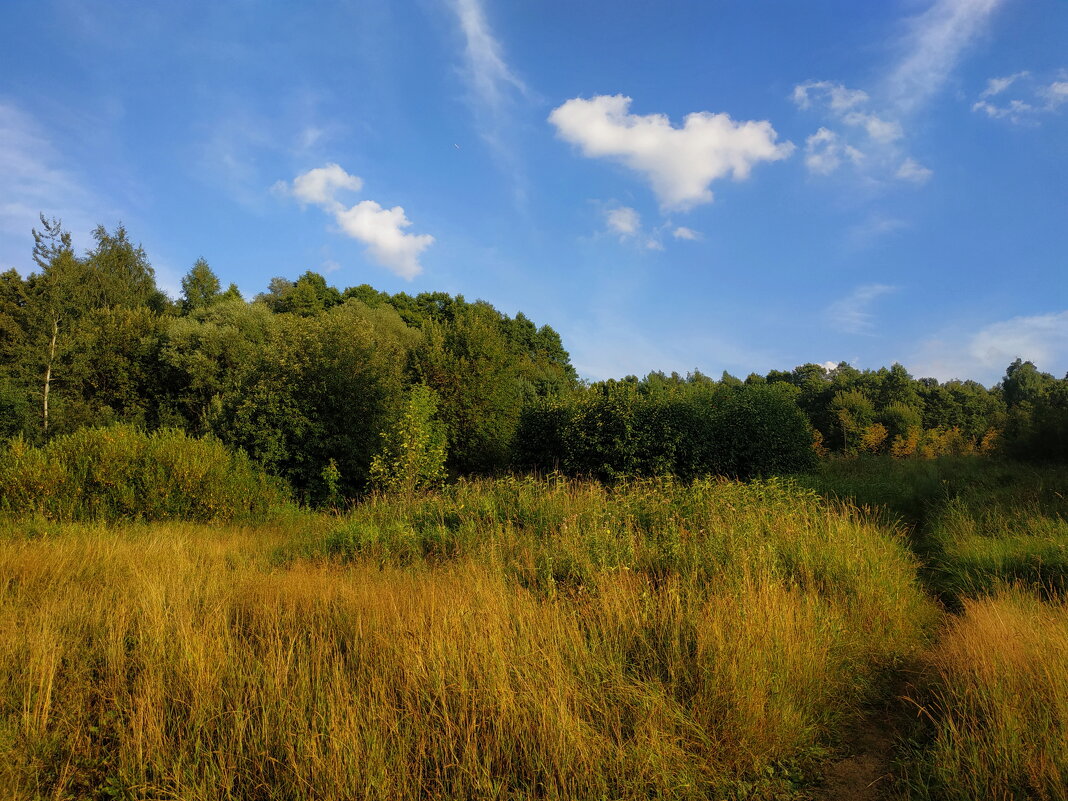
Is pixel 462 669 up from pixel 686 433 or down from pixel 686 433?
down

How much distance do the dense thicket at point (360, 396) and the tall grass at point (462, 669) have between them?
8.33 metres

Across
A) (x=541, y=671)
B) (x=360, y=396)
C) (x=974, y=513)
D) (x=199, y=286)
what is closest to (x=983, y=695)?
(x=541, y=671)

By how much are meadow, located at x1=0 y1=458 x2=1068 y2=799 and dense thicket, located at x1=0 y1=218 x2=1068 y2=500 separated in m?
7.86

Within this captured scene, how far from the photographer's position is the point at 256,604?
15.9 ft

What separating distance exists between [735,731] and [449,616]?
2110mm

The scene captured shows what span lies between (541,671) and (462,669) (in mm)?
521

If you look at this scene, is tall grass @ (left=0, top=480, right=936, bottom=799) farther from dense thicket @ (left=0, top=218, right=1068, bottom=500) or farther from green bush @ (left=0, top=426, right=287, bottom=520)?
dense thicket @ (left=0, top=218, right=1068, bottom=500)

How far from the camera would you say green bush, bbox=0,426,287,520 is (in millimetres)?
10445

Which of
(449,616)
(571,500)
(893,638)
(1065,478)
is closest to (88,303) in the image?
(571,500)

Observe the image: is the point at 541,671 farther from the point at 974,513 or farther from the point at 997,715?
the point at 974,513

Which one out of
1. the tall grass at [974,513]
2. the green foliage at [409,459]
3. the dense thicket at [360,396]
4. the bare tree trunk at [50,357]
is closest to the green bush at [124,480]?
the green foliage at [409,459]

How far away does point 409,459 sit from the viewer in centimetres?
1484

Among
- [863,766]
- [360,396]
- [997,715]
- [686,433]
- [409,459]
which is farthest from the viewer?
[360,396]

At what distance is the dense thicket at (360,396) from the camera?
1440 centimetres
